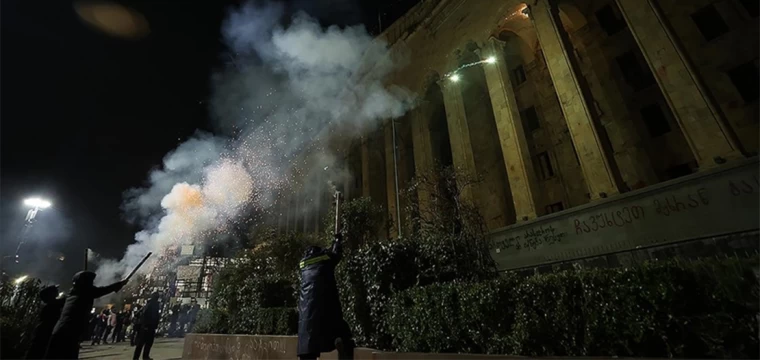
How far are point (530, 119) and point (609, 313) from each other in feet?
53.6

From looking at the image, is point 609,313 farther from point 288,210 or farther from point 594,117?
point 288,210

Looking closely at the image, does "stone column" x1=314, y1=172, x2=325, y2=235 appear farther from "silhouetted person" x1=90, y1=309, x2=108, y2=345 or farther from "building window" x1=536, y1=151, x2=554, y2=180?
"building window" x1=536, y1=151, x2=554, y2=180

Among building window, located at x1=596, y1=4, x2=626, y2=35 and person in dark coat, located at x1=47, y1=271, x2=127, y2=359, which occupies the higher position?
building window, located at x1=596, y1=4, x2=626, y2=35

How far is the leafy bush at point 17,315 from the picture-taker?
514 cm

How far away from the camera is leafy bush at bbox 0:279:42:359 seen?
16.9ft

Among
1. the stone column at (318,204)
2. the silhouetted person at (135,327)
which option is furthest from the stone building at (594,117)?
the stone column at (318,204)

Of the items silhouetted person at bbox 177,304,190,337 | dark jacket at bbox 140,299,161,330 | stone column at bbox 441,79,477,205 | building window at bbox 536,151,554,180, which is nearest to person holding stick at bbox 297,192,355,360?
dark jacket at bbox 140,299,161,330

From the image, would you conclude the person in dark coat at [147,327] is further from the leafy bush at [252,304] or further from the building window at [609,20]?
the building window at [609,20]

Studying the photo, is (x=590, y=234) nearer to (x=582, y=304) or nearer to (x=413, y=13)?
(x=582, y=304)

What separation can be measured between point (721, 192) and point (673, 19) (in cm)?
773

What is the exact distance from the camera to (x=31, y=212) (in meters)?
17.5

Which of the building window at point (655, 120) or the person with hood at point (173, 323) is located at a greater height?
the building window at point (655, 120)

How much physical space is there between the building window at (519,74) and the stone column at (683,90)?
6428 mm

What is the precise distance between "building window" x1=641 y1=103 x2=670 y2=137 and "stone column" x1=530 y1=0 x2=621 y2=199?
343cm
